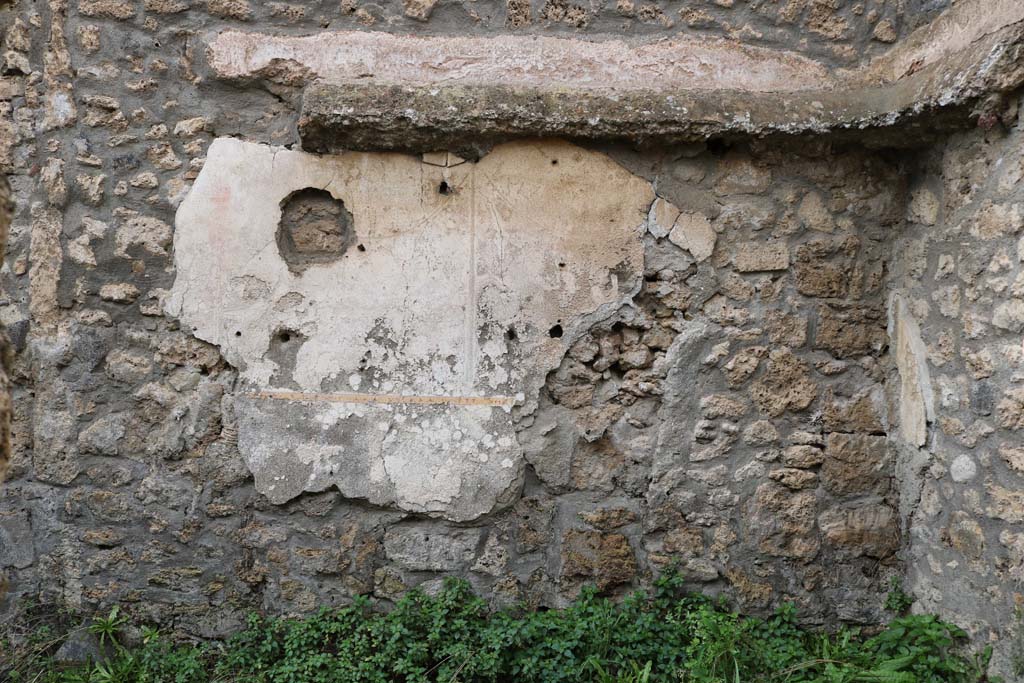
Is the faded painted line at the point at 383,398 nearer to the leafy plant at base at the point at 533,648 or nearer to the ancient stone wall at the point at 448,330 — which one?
the ancient stone wall at the point at 448,330

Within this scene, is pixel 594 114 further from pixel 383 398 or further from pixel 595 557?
pixel 595 557

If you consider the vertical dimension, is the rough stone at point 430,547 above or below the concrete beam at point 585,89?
below

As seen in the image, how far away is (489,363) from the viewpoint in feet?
10.6

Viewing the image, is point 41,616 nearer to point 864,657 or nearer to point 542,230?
point 542,230

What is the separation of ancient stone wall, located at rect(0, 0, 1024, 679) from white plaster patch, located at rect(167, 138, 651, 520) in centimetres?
1

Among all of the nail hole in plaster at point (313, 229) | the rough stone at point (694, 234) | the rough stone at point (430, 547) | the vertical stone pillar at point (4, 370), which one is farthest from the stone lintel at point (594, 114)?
the rough stone at point (430, 547)

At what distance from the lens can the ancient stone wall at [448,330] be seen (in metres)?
3.17

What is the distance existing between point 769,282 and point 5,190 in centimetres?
258

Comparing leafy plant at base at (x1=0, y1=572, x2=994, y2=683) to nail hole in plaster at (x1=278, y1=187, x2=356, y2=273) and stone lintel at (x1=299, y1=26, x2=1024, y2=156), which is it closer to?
nail hole in plaster at (x1=278, y1=187, x2=356, y2=273)

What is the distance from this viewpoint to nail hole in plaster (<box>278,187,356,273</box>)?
10.5 ft

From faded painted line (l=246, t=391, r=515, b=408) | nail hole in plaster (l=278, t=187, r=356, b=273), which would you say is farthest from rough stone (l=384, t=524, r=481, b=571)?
nail hole in plaster (l=278, t=187, r=356, b=273)

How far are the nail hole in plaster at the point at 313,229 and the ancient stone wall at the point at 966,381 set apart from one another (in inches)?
85.6

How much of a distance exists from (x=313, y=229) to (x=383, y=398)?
2.34 ft

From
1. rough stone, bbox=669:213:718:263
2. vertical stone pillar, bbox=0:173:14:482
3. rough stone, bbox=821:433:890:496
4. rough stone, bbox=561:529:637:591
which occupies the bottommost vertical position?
rough stone, bbox=561:529:637:591
